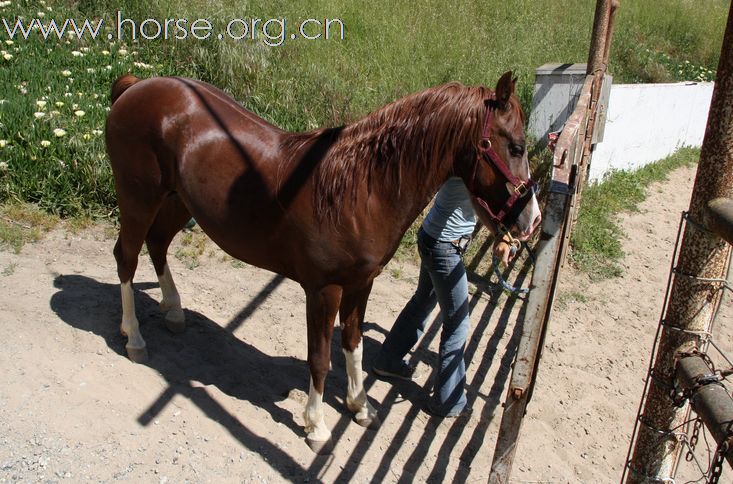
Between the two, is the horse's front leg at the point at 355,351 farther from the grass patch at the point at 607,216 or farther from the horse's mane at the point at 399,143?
the grass patch at the point at 607,216

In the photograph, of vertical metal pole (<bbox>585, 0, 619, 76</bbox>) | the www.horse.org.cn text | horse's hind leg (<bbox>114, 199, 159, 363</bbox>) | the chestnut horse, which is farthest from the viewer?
the www.horse.org.cn text

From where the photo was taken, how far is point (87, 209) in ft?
17.7

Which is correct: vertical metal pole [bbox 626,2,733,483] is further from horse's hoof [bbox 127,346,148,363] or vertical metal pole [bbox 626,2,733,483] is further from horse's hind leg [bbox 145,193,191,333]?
horse's hind leg [bbox 145,193,191,333]

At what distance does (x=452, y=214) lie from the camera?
11.1ft

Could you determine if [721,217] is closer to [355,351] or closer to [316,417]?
[355,351]

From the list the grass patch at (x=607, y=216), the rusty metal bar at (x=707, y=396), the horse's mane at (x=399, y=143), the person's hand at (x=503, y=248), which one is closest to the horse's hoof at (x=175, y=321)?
the horse's mane at (x=399, y=143)

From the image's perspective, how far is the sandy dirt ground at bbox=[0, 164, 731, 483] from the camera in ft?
10.4

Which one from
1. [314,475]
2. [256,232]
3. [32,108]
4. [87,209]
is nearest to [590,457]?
[314,475]

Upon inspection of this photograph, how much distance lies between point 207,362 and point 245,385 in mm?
337

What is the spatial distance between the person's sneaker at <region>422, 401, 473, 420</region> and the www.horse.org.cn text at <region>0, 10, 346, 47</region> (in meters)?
5.46

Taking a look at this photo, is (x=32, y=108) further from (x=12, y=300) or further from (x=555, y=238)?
(x=555, y=238)

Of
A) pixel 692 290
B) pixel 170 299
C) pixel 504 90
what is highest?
pixel 504 90

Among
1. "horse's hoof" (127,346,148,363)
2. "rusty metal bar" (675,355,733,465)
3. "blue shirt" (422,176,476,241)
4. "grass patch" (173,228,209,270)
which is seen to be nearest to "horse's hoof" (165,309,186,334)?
"horse's hoof" (127,346,148,363)

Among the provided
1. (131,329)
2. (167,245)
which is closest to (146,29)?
(167,245)
